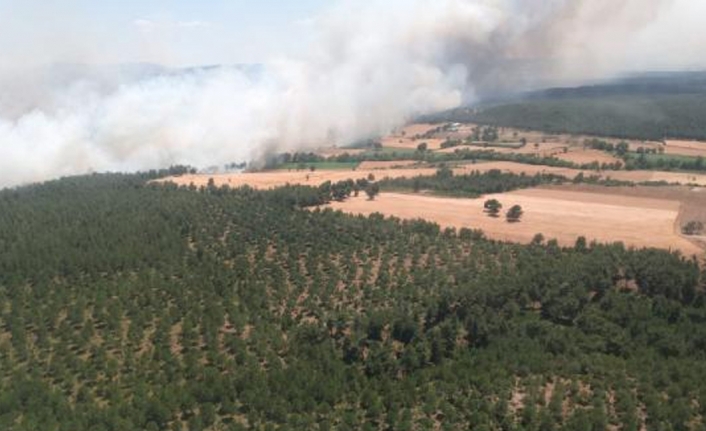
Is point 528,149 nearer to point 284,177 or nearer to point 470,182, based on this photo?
point 470,182

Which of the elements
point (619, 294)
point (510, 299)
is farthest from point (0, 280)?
point (619, 294)

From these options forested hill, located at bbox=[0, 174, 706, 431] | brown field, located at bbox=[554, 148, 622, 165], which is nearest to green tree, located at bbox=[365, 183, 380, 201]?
forested hill, located at bbox=[0, 174, 706, 431]

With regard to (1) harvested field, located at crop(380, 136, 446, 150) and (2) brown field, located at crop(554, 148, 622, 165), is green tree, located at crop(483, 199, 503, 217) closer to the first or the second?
(2) brown field, located at crop(554, 148, 622, 165)

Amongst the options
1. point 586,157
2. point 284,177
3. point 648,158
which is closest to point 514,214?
point 284,177

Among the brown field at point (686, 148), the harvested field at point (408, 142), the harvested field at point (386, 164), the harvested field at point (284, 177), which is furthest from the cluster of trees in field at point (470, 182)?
the brown field at point (686, 148)

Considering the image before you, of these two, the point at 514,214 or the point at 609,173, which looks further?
the point at 609,173

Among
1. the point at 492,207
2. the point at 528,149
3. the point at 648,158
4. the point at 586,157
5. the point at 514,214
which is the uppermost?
the point at 528,149

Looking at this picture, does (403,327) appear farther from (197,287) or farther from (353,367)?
(197,287)
